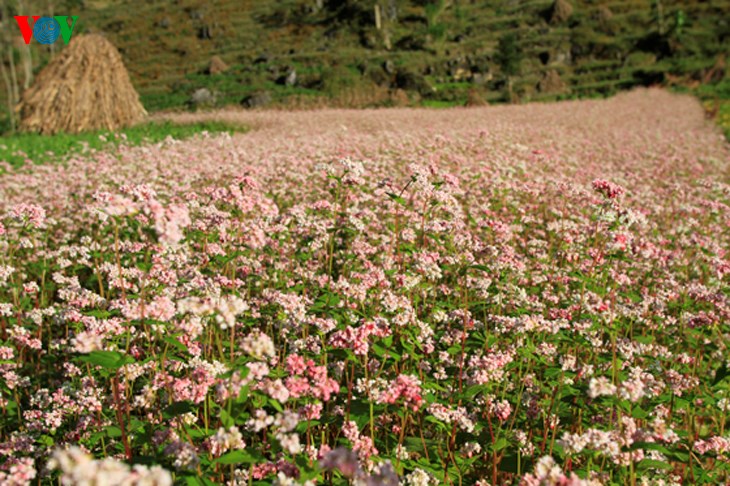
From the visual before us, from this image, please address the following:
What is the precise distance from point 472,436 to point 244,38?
294ft

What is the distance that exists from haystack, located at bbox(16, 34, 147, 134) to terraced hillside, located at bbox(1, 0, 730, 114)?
16610 mm

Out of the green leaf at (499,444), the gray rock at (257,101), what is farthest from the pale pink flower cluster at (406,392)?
the gray rock at (257,101)

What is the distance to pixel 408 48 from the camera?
7644 centimetres

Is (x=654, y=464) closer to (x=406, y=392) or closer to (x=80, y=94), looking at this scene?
(x=406, y=392)

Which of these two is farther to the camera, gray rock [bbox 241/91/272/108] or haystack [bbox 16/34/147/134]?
gray rock [bbox 241/91/272/108]

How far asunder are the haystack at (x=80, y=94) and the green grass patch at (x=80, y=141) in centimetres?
132

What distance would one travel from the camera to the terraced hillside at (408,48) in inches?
1966

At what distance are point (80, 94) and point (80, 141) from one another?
898 centimetres

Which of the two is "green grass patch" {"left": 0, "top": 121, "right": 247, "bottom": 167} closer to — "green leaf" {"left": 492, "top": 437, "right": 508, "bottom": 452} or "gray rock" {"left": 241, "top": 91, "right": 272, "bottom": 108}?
"green leaf" {"left": 492, "top": 437, "right": 508, "bottom": 452}

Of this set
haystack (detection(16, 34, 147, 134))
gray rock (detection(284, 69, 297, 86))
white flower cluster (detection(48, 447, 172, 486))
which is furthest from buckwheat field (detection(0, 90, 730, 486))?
gray rock (detection(284, 69, 297, 86))

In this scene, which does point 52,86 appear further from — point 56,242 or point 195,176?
point 56,242

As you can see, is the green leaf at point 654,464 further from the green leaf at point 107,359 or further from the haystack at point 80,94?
the haystack at point 80,94

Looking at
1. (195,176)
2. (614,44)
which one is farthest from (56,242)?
(614,44)

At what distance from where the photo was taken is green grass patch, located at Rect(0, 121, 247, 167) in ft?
47.0
